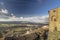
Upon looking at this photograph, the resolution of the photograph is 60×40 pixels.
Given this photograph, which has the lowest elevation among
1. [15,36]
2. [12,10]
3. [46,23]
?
[15,36]

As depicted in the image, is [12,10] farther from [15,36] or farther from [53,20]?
[53,20]

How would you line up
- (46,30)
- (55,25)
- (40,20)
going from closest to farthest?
(55,25) → (46,30) → (40,20)

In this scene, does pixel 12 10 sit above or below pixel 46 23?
above

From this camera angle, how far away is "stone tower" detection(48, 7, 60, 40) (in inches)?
263

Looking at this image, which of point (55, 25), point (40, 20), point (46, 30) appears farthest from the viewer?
point (40, 20)

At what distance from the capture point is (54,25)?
6902 mm

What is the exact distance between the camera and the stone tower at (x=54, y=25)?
668 centimetres

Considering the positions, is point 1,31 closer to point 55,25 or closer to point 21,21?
point 21,21

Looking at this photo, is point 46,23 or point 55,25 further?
point 46,23

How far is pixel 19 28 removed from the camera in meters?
7.83

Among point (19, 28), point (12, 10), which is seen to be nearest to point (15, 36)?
→ point (19, 28)

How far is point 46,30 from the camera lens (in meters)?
7.55

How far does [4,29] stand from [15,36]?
547mm

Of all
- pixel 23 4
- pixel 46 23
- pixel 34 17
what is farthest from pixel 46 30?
pixel 23 4
